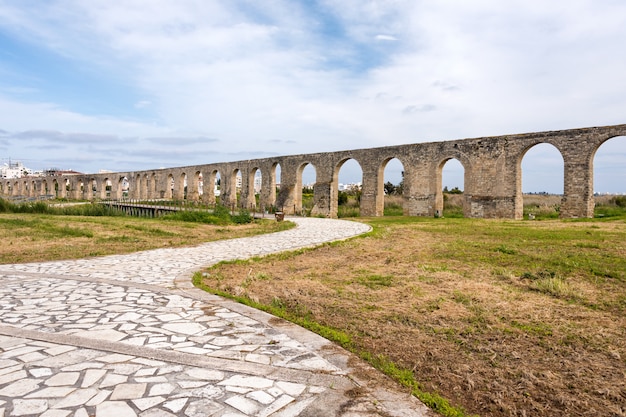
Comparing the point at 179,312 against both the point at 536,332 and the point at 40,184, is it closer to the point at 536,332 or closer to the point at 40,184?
the point at 536,332

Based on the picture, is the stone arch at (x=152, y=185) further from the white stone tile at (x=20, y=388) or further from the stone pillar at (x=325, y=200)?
the white stone tile at (x=20, y=388)

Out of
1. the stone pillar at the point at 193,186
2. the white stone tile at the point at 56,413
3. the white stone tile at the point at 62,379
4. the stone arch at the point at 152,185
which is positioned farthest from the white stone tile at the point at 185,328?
the stone arch at the point at 152,185

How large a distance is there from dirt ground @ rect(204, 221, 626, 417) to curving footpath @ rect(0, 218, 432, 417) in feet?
1.46

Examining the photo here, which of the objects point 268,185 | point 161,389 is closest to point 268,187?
point 268,185

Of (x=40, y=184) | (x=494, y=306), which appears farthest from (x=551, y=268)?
(x=40, y=184)

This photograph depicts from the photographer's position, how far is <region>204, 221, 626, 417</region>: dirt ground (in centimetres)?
249

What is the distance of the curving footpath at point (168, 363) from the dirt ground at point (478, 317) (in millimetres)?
444

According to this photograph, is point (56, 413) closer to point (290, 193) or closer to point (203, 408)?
point (203, 408)

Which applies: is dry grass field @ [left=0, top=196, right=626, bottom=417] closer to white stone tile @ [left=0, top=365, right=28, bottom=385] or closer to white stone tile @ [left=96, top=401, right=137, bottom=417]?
white stone tile @ [left=96, top=401, right=137, bottom=417]

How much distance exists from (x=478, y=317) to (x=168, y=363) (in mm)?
2785

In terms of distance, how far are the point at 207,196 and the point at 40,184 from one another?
36714mm

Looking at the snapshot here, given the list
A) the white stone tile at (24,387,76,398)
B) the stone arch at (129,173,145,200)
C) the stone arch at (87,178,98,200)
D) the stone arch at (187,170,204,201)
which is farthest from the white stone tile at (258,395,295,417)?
the stone arch at (87,178,98,200)

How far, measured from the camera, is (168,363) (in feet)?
8.91

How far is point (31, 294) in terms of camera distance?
4672 mm
